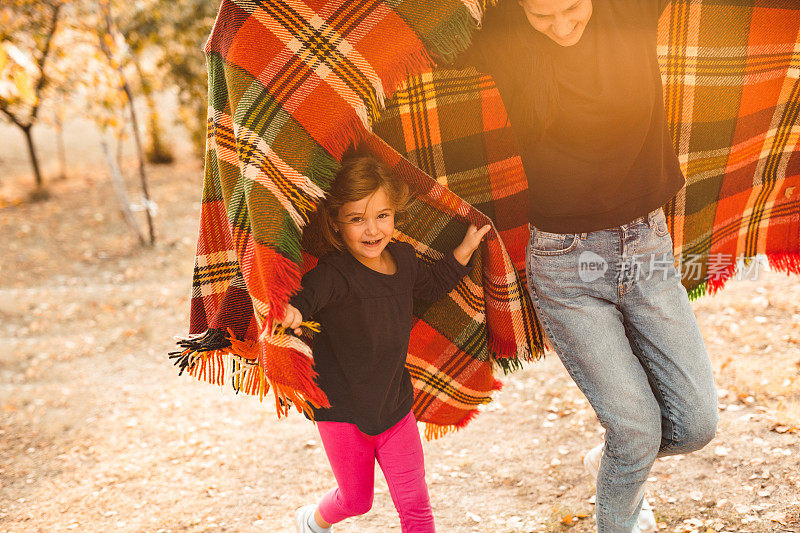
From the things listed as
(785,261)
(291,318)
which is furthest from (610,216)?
(785,261)

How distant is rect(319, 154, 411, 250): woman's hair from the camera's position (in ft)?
6.95

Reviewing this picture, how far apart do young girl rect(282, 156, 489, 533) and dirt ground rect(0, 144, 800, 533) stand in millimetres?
984

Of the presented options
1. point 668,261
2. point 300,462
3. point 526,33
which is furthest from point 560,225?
point 300,462

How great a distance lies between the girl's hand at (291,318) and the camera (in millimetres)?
1981

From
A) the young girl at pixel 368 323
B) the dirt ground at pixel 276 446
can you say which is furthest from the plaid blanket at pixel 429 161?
the dirt ground at pixel 276 446

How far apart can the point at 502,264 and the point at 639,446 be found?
0.78 m

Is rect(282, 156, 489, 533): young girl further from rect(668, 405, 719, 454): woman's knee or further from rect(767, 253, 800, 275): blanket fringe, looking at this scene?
rect(767, 253, 800, 275): blanket fringe

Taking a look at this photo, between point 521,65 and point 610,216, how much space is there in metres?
0.54

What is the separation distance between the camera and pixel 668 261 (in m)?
2.14

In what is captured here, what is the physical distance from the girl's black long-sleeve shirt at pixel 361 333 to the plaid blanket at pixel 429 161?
153 mm

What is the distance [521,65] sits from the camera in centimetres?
206

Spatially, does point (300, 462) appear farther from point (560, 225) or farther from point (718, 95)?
point (718, 95)

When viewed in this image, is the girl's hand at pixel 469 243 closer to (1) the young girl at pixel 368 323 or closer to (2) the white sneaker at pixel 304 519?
(1) the young girl at pixel 368 323

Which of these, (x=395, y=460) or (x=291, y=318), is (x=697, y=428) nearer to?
(x=395, y=460)
